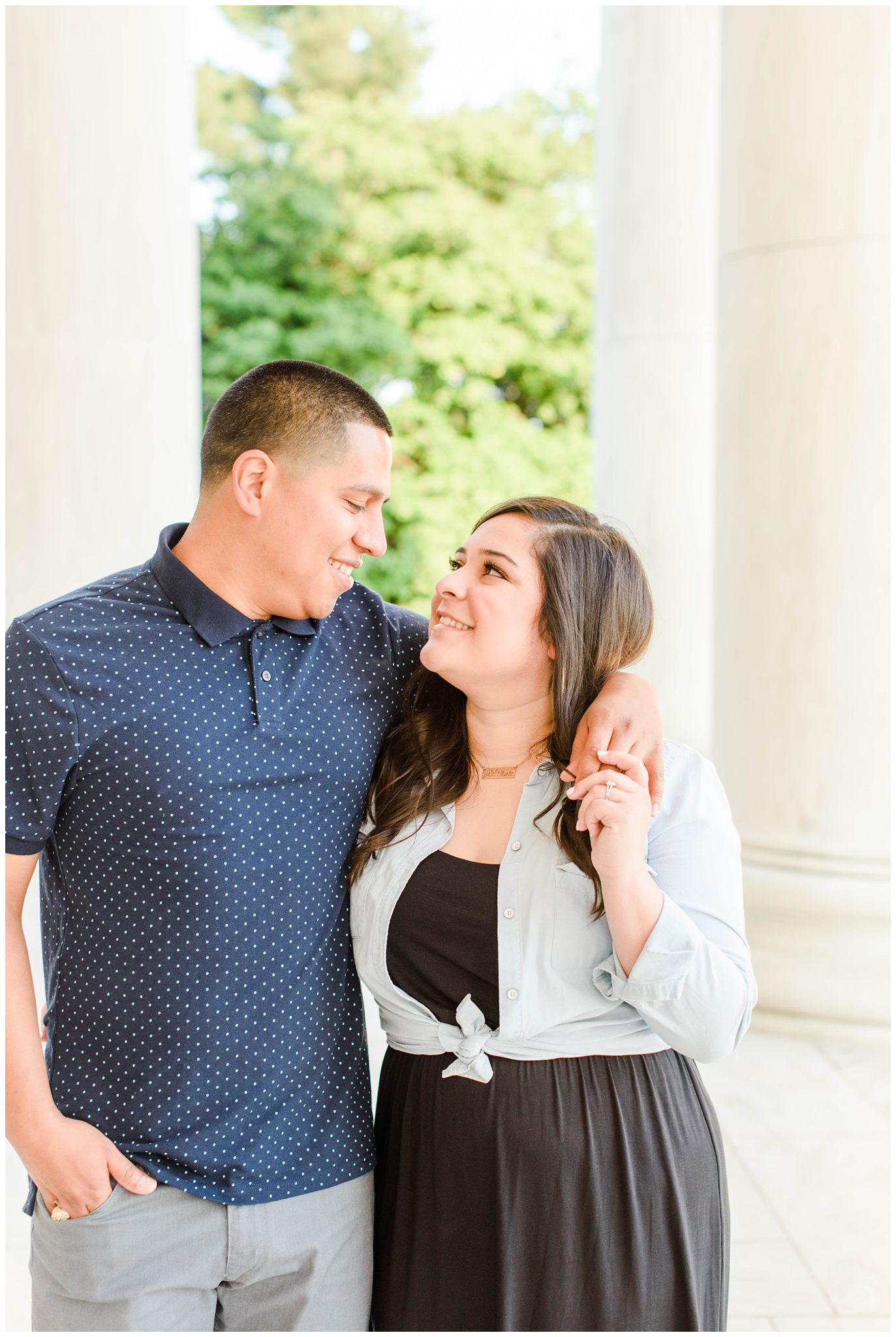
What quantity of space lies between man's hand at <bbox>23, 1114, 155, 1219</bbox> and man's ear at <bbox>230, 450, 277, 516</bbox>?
4.84 ft

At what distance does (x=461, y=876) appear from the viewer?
3.01 meters

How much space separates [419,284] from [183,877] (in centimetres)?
2475

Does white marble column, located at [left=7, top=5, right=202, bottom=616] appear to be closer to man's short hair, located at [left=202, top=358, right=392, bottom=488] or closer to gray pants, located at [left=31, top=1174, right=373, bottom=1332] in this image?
man's short hair, located at [left=202, top=358, right=392, bottom=488]

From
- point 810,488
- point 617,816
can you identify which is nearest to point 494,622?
point 617,816

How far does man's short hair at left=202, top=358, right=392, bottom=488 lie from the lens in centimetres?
310

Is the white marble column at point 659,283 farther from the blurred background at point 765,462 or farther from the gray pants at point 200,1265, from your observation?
the gray pants at point 200,1265

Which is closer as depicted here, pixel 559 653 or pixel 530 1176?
pixel 530 1176

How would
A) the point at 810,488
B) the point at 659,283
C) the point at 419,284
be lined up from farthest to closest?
the point at 419,284
the point at 659,283
the point at 810,488

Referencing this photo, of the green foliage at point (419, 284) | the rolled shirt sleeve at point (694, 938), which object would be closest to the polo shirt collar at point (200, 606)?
the rolled shirt sleeve at point (694, 938)

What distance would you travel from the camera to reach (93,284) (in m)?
7.50

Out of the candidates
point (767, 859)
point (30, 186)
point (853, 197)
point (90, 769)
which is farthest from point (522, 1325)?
point (30, 186)

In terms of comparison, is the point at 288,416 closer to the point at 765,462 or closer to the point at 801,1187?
the point at 801,1187

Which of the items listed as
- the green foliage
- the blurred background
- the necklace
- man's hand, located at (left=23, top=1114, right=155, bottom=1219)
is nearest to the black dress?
the necklace

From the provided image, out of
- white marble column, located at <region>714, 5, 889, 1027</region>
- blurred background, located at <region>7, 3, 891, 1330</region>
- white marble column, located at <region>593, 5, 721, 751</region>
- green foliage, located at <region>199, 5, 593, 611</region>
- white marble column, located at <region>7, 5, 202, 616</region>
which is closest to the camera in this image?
blurred background, located at <region>7, 3, 891, 1330</region>
